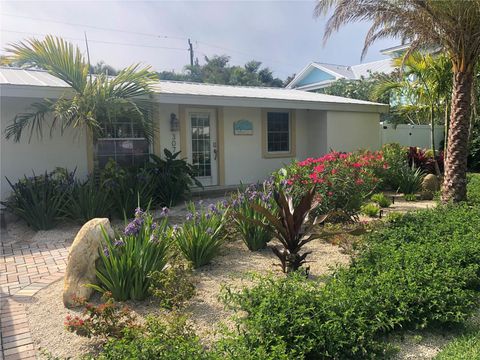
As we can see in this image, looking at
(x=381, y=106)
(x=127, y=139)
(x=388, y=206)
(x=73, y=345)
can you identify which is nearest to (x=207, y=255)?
(x=73, y=345)

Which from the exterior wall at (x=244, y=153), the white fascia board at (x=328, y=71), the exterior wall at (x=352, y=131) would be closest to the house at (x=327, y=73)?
the white fascia board at (x=328, y=71)

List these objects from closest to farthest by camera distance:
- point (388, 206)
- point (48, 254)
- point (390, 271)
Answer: point (390, 271)
point (48, 254)
point (388, 206)

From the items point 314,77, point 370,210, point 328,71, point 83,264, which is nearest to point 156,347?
point 83,264

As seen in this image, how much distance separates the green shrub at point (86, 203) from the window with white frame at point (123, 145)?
2136mm

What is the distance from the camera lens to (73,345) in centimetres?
328

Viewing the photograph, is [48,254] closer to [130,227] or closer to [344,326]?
[130,227]

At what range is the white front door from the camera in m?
11.0

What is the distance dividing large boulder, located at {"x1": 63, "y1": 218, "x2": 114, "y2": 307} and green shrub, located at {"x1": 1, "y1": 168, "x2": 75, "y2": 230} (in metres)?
3.40

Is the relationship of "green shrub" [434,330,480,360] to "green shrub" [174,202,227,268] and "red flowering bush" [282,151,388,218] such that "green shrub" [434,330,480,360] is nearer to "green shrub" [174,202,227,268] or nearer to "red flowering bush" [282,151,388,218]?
"green shrub" [174,202,227,268]

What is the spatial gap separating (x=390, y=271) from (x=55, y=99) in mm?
7123

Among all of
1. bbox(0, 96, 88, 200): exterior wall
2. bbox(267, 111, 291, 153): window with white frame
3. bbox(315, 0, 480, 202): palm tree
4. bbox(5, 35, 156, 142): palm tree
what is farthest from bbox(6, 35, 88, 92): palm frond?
bbox(267, 111, 291, 153): window with white frame

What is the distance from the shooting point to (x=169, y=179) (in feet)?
29.5

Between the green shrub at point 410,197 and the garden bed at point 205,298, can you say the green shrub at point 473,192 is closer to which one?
the green shrub at point 410,197

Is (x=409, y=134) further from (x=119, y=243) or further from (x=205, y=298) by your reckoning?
(x=119, y=243)
